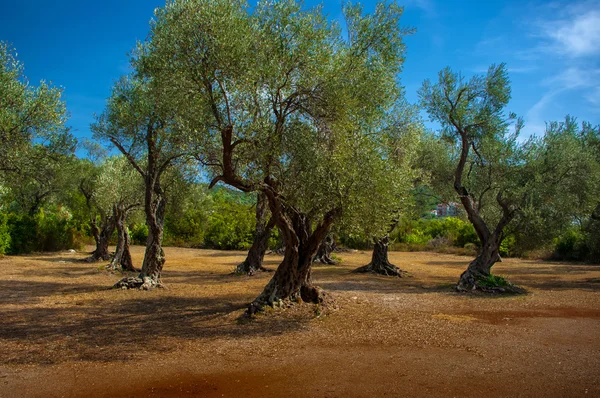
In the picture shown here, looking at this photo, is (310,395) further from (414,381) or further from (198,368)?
(198,368)

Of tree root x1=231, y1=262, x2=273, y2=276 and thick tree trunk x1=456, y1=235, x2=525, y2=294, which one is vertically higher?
thick tree trunk x1=456, y1=235, x2=525, y2=294

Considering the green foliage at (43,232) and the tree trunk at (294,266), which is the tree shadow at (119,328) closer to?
the tree trunk at (294,266)

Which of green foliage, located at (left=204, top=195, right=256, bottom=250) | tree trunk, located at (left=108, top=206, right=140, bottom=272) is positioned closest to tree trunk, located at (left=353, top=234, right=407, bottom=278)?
tree trunk, located at (left=108, top=206, right=140, bottom=272)

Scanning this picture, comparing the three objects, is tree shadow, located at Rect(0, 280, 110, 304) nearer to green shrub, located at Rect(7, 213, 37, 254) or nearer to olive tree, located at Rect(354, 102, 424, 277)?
olive tree, located at Rect(354, 102, 424, 277)

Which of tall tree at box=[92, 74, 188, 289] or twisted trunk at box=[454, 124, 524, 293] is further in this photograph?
twisted trunk at box=[454, 124, 524, 293]

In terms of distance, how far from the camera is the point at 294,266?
11539 millimetres

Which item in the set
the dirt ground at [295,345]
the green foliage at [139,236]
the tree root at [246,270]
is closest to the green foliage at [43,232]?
the green foliage at [139,236]

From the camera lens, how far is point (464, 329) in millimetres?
9688

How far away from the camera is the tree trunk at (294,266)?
36.3 feet

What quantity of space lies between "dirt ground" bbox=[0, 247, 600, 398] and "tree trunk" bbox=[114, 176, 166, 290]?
2.33ft

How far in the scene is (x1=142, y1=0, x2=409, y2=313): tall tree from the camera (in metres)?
9.34

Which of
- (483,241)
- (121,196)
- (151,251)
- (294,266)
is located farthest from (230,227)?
(294,266)

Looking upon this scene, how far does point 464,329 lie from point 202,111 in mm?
7516

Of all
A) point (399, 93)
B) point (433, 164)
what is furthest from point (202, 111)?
point (433, 164)
